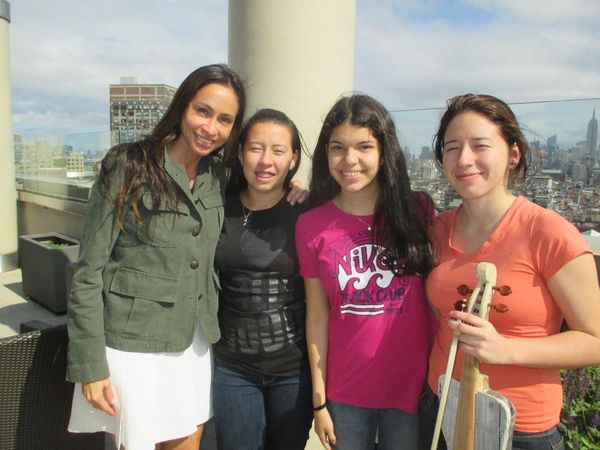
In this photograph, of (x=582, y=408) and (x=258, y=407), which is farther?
(x=582, y=408)

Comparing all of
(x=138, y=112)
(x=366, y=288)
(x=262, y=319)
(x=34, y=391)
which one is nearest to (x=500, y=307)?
(x=366, y=288)

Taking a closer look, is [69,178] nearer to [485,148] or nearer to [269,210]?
[269,210]

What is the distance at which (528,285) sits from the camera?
1.50 m

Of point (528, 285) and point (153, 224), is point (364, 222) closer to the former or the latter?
point (528, 285)

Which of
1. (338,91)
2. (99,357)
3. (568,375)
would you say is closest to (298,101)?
(338,91)

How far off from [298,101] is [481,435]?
2.26 meters

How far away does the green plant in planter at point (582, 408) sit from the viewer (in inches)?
88.4

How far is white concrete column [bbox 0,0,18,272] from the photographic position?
845 cm

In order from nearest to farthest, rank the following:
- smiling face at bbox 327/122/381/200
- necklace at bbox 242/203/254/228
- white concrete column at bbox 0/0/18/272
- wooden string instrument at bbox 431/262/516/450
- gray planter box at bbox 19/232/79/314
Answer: wooden string instrument at bbox 431/262/516/450
smiling face at bbox 327/122/381/200
necklace at bbox 242/203/254/228
gray planter box at bbox 19/232/79/314
white concrete column at bbox 0/0/18/272

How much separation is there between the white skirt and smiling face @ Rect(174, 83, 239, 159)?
80 cm

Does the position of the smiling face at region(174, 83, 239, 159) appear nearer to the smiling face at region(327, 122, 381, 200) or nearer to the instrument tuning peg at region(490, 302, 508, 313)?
the smiling face at region(327, 122, 381, 200)

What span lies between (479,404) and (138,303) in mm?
1290

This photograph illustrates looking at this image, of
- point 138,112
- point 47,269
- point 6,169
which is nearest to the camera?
point 138,112

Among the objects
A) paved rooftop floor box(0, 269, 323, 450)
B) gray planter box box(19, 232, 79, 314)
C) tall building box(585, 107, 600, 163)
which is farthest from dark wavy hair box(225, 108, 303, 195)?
gray planter box box(19, 232, 79, 314)
